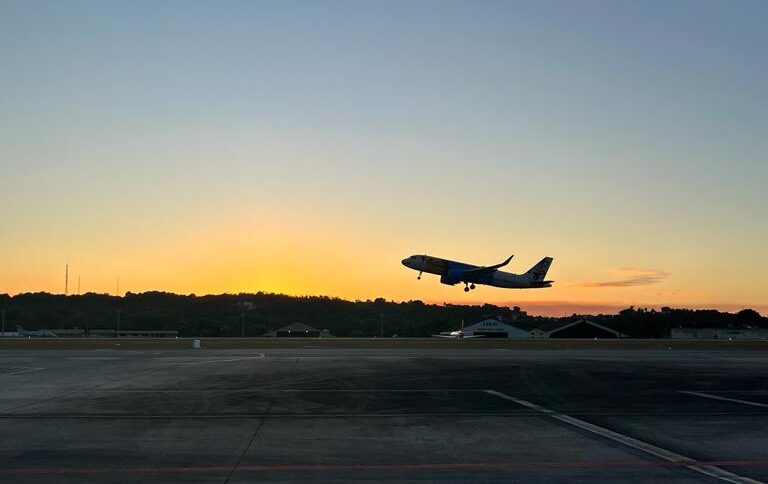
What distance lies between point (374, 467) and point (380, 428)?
5126 mm

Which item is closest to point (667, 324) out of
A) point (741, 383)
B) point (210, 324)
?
point (210, 324)

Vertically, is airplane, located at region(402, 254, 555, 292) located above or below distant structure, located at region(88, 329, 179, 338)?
above

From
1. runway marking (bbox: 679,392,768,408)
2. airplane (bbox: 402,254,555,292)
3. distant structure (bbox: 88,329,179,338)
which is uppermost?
airplane (bbox: 402,254,555,292)


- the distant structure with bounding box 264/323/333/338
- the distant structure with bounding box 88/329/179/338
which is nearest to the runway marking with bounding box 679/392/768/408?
the distant structure with bounding box 264/323/333/338

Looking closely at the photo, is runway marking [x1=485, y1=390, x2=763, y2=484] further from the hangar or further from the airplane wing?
the hangar

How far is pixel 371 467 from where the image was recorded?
13414 mm

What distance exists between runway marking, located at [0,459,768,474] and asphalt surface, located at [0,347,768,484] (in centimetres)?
4

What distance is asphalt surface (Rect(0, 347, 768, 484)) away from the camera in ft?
43.1

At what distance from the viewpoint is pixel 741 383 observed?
3250cm

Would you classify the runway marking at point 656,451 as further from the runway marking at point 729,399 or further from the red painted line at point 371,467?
the runway marking at point 729,399

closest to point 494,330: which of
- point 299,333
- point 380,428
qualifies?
point 299,333

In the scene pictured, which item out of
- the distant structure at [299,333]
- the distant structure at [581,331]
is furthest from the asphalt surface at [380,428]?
the distant structure at [299,333]

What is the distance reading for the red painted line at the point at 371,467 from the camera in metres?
13.0

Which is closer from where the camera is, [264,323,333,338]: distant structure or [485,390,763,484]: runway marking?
[485,390,763,484]: runway marking
